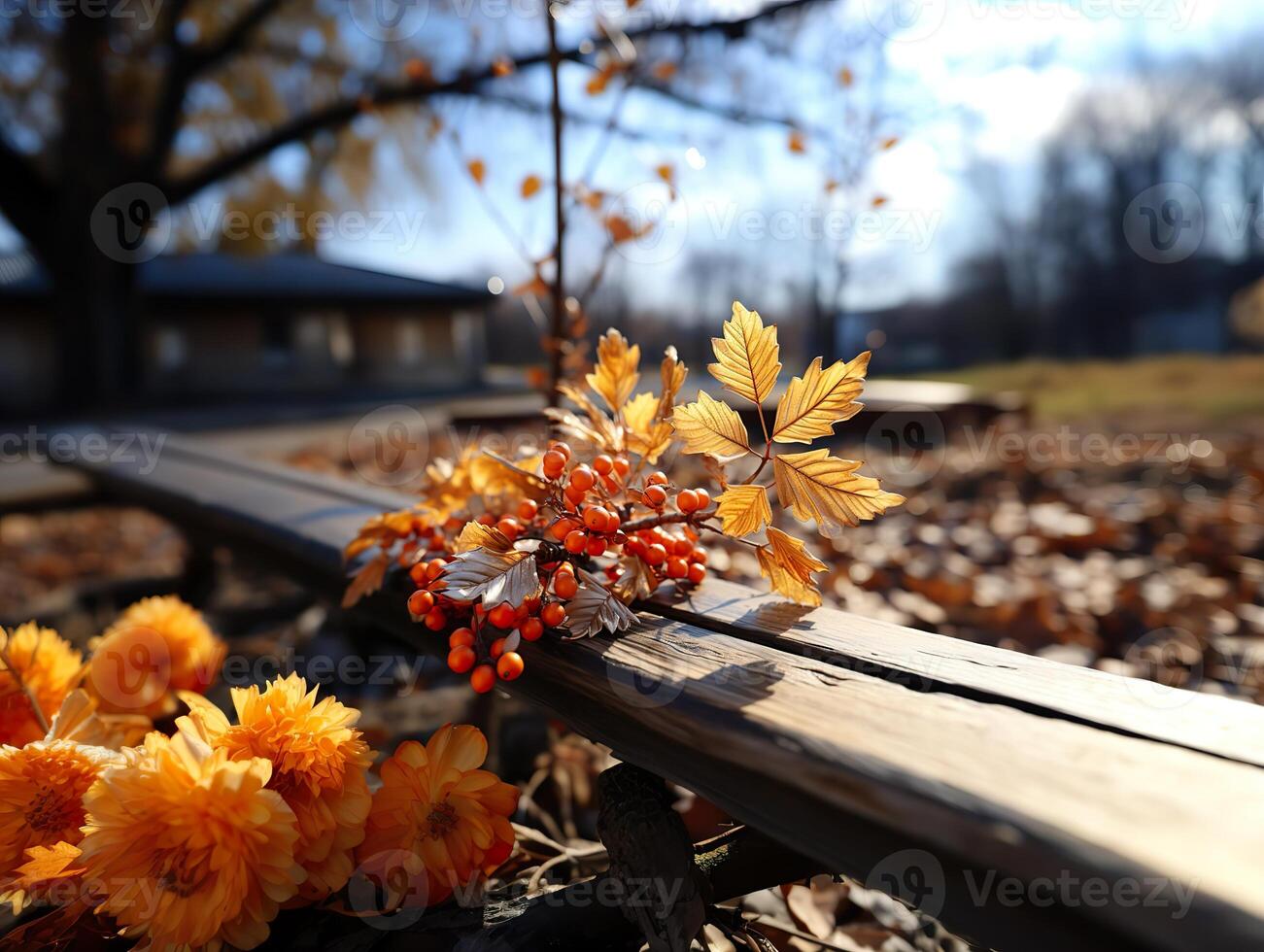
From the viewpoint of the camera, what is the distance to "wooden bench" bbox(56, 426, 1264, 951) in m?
0.43

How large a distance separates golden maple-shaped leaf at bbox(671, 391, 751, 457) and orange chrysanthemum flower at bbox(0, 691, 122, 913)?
75cm

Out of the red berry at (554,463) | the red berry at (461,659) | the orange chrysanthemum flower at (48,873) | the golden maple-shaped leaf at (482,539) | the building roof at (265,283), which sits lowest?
the orange chrysanthemum flower at (48,873)

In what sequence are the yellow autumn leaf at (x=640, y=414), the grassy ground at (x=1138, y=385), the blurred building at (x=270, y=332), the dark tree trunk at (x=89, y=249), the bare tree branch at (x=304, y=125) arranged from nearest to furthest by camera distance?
the yellow autumn leaf at (x=640, y=414) < the bare tree branch at (x=304, y=125) < the dark tree trunk at (x=89, y=249) < the grassy ground at (x=1138, y=385) < the blurred building at (x=270, y=332)

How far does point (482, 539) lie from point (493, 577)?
0.05 metres

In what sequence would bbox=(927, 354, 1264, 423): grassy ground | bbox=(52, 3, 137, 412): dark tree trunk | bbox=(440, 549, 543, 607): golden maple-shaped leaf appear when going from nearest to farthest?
bbox=(440, 549, 543, 607): golden maple-shaped leaf
bbox=(52, 3, 137, 412): dark tree trunk
bbox=(927, 354, 1264, 423): grassy ground

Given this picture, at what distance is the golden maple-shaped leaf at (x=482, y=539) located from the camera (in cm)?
77

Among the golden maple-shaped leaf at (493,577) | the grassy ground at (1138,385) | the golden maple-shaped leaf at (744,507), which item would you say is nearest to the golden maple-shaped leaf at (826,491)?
the golden maple-shaped leaf at (744,507)

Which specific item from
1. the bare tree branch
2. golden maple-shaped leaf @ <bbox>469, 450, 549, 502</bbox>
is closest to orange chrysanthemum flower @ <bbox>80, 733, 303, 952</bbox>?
golden maple-shaped leaf @ <bbox>469, 450, 549, 502</bbox>

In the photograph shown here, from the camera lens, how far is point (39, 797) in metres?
0.86

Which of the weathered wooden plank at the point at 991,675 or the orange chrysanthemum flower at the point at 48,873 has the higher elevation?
the weathered wooden plank at the point at 991,675

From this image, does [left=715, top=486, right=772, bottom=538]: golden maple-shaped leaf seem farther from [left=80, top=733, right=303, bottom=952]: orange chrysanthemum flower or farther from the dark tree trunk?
the dark tree trunk

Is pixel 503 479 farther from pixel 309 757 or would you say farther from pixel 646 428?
pixel 309 757

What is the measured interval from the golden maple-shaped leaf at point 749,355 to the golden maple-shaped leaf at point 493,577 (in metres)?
0.28

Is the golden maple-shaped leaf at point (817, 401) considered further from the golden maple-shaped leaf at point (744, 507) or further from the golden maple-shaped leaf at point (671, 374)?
the golden maple-shaped leaf at point (671, 374)
